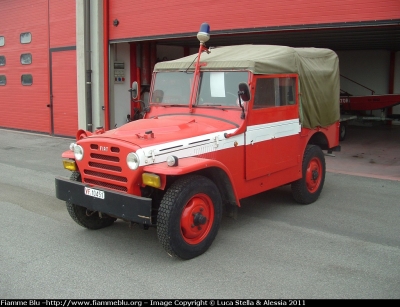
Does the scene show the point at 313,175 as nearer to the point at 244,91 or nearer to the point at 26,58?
the point at 244,91

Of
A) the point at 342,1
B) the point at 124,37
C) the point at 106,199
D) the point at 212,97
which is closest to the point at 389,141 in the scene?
the point at 342,1

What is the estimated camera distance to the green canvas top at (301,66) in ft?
20.3

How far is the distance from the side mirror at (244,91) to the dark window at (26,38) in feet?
43.9

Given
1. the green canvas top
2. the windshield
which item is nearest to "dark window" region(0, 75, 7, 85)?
the green canvas top

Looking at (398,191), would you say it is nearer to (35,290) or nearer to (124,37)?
(35,290)

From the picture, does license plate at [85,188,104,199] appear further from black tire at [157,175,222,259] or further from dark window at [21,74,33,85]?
dark window at [21,74,33,85]

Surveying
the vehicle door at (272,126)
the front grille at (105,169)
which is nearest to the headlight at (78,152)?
the front grille at (105,169)

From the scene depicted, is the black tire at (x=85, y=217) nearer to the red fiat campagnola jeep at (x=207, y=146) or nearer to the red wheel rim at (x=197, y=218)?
the red fiat campagnola jeep at (x=207, y=146)

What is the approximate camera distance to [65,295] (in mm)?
4199

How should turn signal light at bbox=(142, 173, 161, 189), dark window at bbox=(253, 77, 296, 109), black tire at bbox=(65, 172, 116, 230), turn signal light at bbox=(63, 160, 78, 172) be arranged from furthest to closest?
1. dark window at bbox=(253, 77, 296, 109)
2. black tire at bbox=(65, 172, 116, 230)
3. turn signal light at bbox=(63, 160, 78, 172)
4. turn signal light at bbox=(142, 173, 161, 189)

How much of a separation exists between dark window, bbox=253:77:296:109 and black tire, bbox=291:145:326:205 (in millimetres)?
988

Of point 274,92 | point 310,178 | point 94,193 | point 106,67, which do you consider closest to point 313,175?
point 310,178

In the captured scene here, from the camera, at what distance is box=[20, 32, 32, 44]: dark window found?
55.0 feet

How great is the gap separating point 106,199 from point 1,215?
256 centimetres
